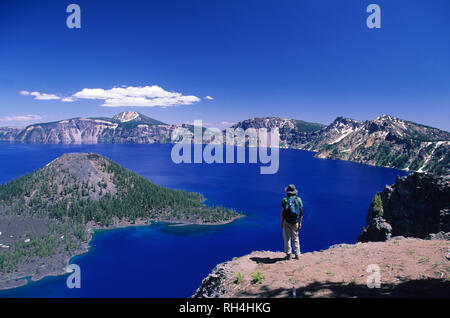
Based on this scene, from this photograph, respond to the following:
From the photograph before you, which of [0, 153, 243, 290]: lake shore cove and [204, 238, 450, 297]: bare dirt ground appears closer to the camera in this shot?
[204, 238, 450, 297]: bare dirt ground

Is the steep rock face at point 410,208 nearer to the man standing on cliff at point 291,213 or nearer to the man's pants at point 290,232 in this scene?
the man's pants at point 290,232

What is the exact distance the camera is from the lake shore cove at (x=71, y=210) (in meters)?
74.1

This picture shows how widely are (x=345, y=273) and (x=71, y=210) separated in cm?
11675

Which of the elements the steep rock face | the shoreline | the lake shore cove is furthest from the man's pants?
the lake shore cove

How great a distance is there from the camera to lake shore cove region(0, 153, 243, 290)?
74.1m

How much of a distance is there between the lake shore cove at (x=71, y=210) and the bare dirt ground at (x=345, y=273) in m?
74.4

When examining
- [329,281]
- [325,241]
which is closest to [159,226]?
[325,241]

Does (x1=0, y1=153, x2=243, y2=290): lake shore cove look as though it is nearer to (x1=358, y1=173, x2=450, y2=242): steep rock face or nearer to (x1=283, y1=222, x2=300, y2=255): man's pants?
(x1=358, y1=173, x2=450, y2=242): steep rock face

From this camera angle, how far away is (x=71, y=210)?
107 meters

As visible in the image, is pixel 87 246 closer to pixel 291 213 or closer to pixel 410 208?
pixel 291 213

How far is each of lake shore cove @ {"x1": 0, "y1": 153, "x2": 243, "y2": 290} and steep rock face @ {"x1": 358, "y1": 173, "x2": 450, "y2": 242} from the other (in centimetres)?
5704
